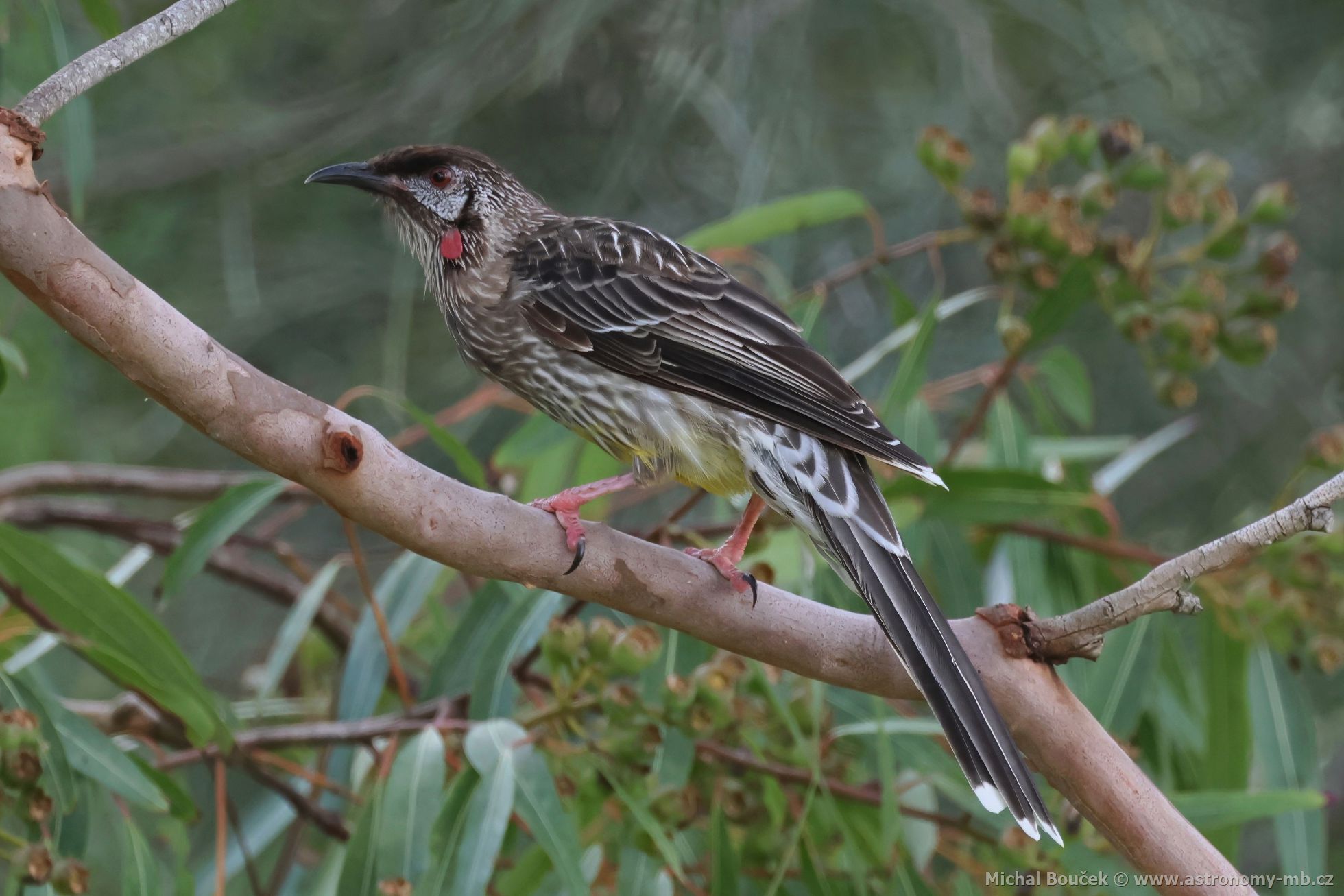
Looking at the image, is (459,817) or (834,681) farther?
(459,817)

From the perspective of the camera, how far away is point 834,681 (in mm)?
1906

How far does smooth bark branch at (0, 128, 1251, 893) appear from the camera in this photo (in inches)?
57.6

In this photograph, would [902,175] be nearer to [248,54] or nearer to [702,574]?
[248,54]

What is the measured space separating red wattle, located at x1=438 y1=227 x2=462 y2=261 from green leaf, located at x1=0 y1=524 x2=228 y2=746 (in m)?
0.92

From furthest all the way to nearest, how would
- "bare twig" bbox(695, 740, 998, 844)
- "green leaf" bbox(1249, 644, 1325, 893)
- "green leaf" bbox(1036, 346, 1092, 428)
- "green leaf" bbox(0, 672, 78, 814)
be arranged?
"green leaf" bbox(1036, 346, 1092, 428) < "green leaf" bbox(1249, 644, 1325, 893) < "bare twig" bbox(695, 740, 998, 844) < "green leaf" bbox(0, 672, 78, 814)

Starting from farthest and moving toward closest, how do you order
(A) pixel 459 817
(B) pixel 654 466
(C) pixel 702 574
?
(B) pixel 654 466, (A) pixel 459 817, (C) pixel 702 574

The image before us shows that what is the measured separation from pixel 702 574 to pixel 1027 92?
2.64 m

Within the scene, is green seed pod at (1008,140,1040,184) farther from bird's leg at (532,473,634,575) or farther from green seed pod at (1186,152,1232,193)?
bird's leg at (532,473,634,575)

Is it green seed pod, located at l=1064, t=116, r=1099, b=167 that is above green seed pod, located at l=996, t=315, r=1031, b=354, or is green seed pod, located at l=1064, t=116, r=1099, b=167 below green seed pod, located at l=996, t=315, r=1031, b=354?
above

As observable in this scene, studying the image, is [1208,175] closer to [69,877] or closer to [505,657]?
[505,657]

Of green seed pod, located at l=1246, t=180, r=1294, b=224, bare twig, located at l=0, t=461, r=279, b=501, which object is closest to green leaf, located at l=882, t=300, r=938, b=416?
green seed pod, located at l=1246, t=180, r=1294, b=224

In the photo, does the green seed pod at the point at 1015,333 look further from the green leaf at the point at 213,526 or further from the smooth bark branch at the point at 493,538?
the green leaf at the point at 213,526

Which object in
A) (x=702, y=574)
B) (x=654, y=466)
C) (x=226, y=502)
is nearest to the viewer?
(x=702, y=574)

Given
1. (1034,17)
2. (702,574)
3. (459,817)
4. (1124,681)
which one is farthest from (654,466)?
(1034,17)
